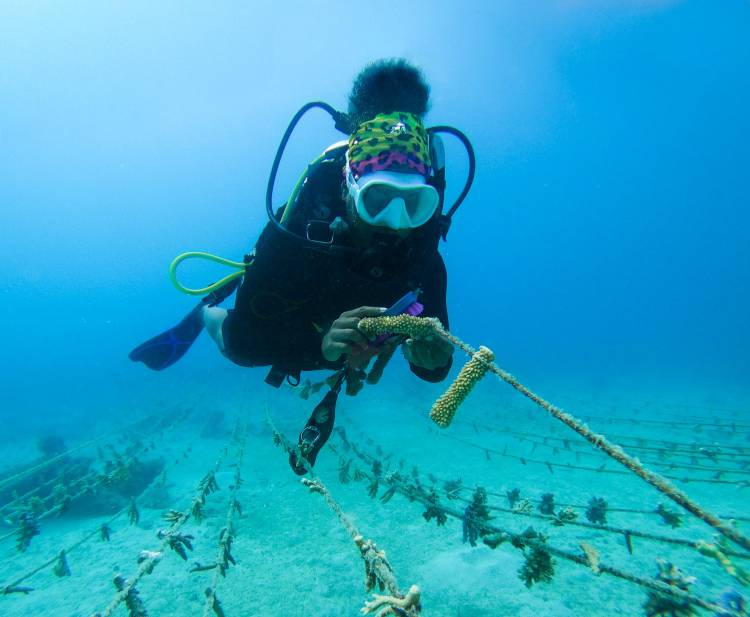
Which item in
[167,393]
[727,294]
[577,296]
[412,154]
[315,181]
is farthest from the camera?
[577,296]

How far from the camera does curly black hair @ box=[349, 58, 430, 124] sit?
3832mm

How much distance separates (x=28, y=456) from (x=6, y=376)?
224 feet

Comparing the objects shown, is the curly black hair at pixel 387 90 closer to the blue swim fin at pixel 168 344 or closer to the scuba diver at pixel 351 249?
the scuba diver at pixel 351 249

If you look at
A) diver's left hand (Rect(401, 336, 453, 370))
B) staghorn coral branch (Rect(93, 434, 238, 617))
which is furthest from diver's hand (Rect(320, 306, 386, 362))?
staghorn coral branch (Rect(93, 434, 238, 617))

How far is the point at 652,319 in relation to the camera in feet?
403

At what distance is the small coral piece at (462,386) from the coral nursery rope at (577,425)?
0.7 inches

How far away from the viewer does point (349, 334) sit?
2.07 m

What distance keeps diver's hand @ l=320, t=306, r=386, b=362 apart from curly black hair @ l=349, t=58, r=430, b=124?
263 cm

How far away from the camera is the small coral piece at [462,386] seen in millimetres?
1303

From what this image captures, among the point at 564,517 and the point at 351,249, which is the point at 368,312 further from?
the point at 564,517

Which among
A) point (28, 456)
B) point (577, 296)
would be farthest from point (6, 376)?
point (577, 296)

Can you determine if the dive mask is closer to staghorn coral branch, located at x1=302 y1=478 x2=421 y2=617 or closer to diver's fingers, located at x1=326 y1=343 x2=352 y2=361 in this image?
diver's fingers, located at x1=326 y1=343 x2=352 y2=361

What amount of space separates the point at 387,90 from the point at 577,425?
3829 mm

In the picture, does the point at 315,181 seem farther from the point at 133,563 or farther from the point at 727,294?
the point at 727,294
